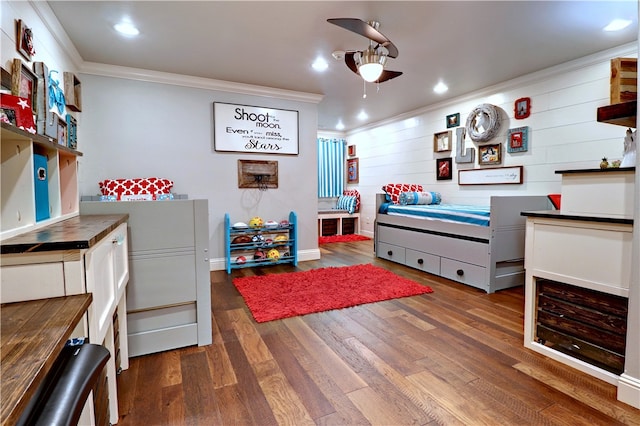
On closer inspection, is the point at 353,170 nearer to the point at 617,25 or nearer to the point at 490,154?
the point at 490,154

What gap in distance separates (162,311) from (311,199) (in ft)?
9.23

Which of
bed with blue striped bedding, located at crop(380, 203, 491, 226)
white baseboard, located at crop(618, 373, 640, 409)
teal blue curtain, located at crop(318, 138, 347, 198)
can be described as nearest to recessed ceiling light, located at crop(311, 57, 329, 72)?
bed with blue striped bedding, located at crop(380, 203, 491, 226)

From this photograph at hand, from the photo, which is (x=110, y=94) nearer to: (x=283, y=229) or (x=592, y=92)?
(x=283, y=229)

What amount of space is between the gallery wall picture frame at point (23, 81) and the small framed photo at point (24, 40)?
0.07 metres

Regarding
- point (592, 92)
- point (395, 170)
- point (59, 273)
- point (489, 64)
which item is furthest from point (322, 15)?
point (395, 170)

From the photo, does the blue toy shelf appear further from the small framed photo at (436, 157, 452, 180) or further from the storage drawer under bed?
the small framed photo at (436, 157, 452, 180)

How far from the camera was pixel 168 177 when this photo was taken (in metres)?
3.72

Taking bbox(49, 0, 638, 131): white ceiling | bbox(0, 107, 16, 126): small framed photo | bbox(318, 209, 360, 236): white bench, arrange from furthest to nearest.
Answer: bbox(318, 209, 360, 236): white bench → bbox(49, 0, 638, 131): white ceiling → bbox(0, 107, 16, 126): small framed photo

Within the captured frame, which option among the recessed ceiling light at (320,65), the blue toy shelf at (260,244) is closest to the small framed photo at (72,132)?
the blue toy shelf at (260,244)

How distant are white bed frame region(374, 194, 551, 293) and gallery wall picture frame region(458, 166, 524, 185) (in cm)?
59

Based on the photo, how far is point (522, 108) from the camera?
3703 millimetres

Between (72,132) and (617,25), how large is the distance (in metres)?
4.66

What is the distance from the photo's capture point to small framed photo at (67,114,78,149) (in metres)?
2.70

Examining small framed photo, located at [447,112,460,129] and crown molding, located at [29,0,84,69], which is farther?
small framed photo, located at [447,112,460,129]
